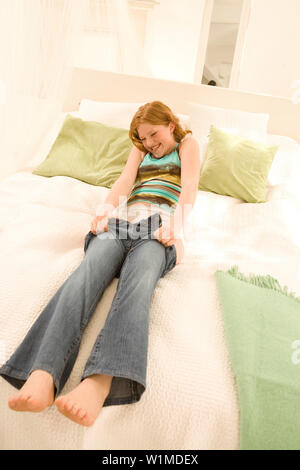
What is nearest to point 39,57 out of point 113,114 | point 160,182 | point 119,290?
point 113,114

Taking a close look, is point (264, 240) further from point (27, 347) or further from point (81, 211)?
point (27, 347)

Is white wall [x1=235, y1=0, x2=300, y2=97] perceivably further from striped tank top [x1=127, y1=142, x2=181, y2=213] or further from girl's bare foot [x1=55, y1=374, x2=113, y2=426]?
girl's bare foot [x1=55, y1=374, x2=113, y2=426]

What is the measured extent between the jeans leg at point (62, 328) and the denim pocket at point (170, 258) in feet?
0.71

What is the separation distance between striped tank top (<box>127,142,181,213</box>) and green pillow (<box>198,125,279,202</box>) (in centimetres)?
59

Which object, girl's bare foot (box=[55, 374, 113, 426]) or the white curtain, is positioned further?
the white curtain

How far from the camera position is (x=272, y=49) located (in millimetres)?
3348

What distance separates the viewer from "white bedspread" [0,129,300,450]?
2.80 feet

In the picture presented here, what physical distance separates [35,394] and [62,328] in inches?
7.0

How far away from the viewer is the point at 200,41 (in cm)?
351

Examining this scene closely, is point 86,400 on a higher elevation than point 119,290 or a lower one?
lower

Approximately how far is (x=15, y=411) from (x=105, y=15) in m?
2.55

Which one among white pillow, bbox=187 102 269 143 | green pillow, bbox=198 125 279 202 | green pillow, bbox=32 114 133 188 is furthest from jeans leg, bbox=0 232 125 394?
white pillow, bbox=187 102 269 143

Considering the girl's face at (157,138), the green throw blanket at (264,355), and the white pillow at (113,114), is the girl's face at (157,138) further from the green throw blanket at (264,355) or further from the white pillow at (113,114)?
the white pillow at (113,114)

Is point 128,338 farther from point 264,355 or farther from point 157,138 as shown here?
point 157,138
